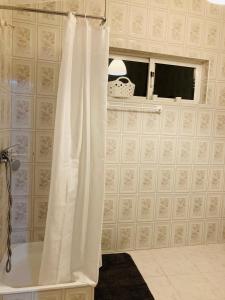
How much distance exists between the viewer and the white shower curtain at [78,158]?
4.43 feet

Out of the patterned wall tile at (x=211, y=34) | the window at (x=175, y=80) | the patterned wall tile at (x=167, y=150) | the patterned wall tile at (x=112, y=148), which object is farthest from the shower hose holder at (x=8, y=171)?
the patterned wall tile at (x=211, y=34)

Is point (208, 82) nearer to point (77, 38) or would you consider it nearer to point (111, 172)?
point (111, 172)

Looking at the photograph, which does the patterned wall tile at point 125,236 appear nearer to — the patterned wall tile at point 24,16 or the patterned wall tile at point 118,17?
the patterned wall tile at point 118,17

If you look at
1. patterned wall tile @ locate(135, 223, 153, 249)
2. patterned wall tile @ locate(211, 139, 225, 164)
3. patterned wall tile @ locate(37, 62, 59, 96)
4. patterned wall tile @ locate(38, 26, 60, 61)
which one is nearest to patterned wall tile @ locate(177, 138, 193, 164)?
patterned wall tile @ locate(211, 139, 225, 164)

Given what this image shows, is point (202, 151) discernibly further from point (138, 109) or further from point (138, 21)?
point (138, 21)

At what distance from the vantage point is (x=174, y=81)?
2.48 metres

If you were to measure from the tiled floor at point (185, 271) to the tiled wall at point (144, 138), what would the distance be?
0.11 metres

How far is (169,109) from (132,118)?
1.16 ft

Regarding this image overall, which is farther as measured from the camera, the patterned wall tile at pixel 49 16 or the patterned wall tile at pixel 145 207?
the patterned wall tile at pixel 145 207

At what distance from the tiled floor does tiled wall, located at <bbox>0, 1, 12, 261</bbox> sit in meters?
1.16

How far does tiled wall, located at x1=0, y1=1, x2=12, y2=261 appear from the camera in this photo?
1632mm

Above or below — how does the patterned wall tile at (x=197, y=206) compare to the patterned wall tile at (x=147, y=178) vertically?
below

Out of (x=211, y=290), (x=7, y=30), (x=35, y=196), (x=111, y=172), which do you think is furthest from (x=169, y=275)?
(x=7, y=30)

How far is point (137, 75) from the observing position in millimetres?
2389
